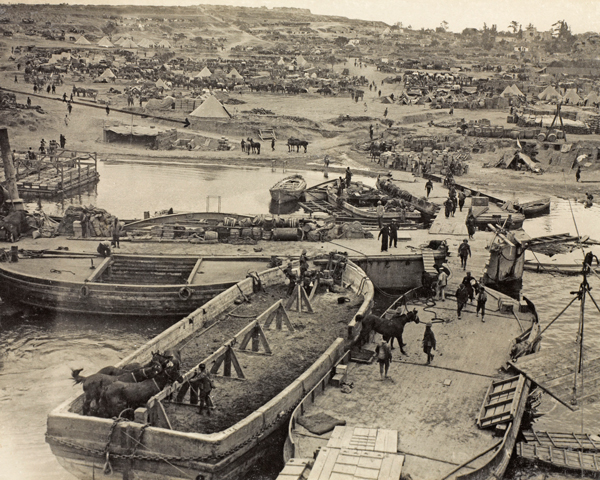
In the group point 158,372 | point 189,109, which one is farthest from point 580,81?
point 158,372

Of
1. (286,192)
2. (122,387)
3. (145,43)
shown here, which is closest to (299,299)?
(122,387)

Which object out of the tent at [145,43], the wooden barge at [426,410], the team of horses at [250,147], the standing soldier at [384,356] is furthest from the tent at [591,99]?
the standing soldier at [384,356]

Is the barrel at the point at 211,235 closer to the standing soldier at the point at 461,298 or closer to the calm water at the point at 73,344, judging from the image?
the calm water at the point at 73,344

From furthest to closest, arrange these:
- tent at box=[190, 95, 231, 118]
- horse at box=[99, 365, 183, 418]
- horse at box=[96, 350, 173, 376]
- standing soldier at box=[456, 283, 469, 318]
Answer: tent at box=[190, 95, 231, 118]
standing soldier at box=[456, 283, 469, 318]
horse at box=[96, 350, 173, 376]
horse at box=[99, 365, 183, 418]

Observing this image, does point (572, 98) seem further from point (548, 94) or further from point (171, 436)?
point (171, 436)

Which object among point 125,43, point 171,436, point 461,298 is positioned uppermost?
point 125,43

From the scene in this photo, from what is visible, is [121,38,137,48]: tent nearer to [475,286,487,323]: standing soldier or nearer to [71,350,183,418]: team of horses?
[475,286,487,323]: standing soldier

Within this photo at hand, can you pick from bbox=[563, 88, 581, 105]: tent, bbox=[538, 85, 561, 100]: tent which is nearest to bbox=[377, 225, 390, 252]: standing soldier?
bbox=[538, 85, 561, 100]: tent
